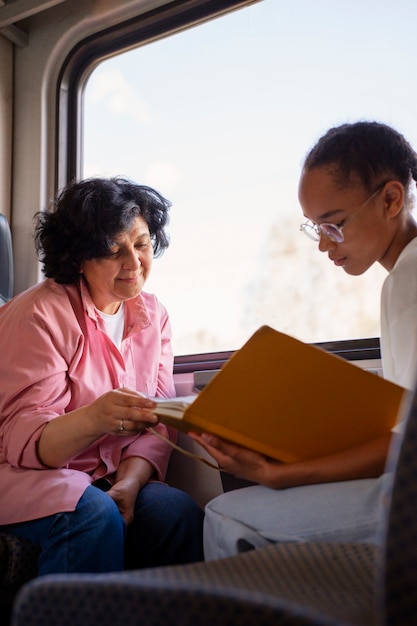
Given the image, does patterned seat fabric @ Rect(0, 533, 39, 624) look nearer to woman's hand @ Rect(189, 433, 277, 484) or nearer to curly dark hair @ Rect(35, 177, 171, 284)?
woman's hand @ Rect(189, 433, 277, 484)

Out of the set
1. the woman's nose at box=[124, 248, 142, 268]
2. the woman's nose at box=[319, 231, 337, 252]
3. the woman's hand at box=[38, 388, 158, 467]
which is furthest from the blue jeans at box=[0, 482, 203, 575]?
the woman's nose at box=[319, 231, 337, 252]

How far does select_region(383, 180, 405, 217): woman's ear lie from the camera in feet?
4.61

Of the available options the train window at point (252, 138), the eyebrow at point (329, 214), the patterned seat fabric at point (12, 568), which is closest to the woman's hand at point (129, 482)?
the patterned seat fabric at point (12, 568)

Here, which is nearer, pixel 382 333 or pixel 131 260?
pixel 382 333

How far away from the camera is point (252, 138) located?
2.26 meters

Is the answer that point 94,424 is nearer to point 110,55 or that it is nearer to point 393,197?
point 393,197

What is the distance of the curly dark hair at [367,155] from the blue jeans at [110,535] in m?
0.85

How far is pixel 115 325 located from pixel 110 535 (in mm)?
636

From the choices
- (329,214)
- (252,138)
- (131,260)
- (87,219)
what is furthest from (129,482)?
(252,138)

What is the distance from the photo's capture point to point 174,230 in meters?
2.42

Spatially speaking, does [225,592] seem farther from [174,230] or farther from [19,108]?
[19,108]

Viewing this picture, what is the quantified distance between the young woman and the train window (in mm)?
493

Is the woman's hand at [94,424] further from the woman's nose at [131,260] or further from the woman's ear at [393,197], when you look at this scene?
the woman's ear at [393,197]

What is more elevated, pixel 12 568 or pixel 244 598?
pixel 244 598
